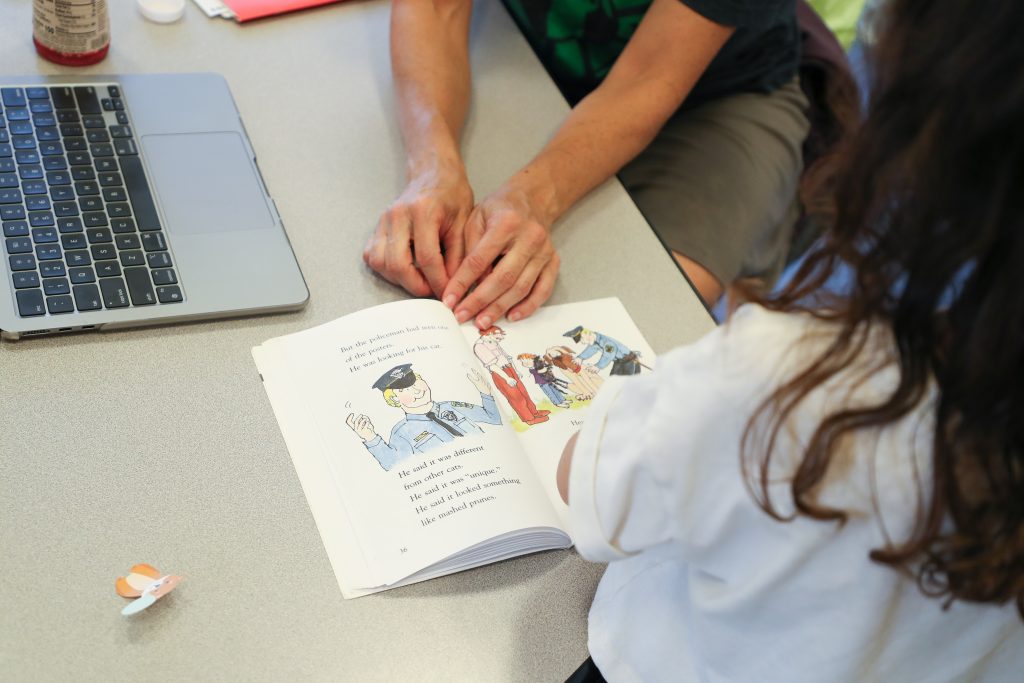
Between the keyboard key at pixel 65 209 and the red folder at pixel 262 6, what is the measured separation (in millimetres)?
365

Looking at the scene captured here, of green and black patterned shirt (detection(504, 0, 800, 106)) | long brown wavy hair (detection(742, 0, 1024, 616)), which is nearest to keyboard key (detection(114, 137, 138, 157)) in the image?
green and black patterned shirt (detection(504, 0, 800, 106))

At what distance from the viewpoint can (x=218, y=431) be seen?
73 centimetres

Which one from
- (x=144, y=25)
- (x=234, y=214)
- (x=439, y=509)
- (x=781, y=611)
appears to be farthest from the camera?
(x=144, y=25)

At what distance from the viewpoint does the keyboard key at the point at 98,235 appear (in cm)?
81

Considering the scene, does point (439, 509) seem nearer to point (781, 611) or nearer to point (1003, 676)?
point (781, 611)

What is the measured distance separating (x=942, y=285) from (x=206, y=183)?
66 centimetres

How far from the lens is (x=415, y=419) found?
765 millimetres

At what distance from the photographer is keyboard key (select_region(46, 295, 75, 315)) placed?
755 millimetres

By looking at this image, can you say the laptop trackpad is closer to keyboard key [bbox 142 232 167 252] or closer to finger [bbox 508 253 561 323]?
keyboard key [bbox 142 232 167 252]

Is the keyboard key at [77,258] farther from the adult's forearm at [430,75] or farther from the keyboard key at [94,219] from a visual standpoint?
the adult's forearm at [430,75]

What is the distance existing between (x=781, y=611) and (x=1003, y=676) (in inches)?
6.4

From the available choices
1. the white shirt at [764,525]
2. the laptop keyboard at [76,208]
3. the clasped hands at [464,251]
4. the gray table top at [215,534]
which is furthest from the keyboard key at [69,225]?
the white shirt at [764,525]

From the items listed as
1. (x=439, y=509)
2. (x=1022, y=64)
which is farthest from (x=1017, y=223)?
(x=439, y=509)

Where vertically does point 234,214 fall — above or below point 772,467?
above
